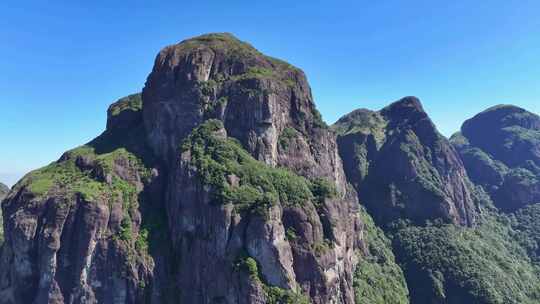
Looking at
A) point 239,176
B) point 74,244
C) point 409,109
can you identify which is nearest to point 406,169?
point 409,109

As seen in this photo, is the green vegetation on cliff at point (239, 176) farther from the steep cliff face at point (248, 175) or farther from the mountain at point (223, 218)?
the steep cliff face at point (248, 175)

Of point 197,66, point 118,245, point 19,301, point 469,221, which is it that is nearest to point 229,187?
point 118,245

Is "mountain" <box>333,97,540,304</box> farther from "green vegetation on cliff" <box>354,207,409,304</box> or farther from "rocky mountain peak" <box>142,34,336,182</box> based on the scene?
"rocky mountain peak" <box>142,34,336,182</box>

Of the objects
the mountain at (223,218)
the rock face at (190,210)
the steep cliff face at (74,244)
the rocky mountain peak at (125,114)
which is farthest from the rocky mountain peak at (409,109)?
the steep cliff face at (74,244)

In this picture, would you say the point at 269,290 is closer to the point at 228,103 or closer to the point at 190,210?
the point at 190,210

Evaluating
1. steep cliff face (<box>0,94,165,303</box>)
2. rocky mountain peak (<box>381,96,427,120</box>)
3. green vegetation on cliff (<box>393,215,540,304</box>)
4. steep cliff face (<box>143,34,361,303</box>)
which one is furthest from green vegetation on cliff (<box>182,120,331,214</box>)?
rocky mountain peak (<box>381,96,427,120</box>)

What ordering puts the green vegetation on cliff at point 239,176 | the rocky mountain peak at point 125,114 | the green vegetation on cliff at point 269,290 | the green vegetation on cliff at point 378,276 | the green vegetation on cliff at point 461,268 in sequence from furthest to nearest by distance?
1. the green vegetation on cliff at point 461,268
2. the rocky mountain peak at point 125,114
3. the green vegetation on cliff at point 378,276
4. the green vegetation on cliff at point 239,176
5. the green vegetation on cliff at point 269,290

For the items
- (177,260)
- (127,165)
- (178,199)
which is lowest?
(177,260)

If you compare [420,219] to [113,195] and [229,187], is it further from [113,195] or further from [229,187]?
[113,195]
